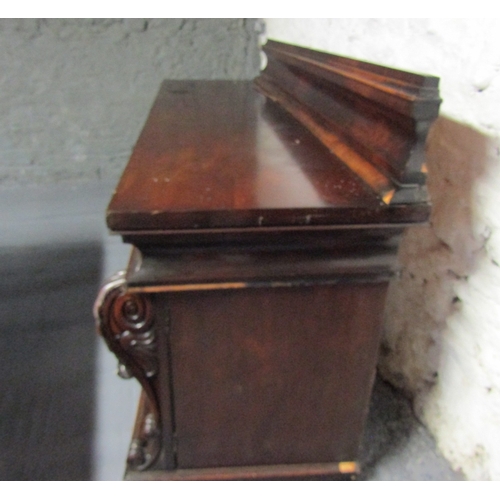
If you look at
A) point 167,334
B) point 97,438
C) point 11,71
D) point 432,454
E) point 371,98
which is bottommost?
point 97,438

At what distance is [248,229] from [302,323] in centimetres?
22

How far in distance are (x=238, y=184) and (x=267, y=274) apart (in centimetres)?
14

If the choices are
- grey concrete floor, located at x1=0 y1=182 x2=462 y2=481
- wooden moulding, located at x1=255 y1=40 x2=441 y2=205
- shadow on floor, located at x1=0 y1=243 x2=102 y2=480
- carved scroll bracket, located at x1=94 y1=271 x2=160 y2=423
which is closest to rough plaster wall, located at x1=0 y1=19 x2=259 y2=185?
grey concrete floor, located at x1=0 y1=182 x2=462 y2=481

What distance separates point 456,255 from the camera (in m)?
0.90

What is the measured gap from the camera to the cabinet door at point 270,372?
72 cm

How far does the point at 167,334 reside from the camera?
74 centimetres

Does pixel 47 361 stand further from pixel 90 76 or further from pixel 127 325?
pixel 90 76

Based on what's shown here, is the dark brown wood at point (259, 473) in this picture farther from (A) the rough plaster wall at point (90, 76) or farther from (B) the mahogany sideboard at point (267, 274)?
(A) the rough plaster wall at point (90, 76)

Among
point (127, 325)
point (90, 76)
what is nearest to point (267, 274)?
point (127, 325)

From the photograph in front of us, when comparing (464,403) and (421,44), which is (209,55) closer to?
(421,44)

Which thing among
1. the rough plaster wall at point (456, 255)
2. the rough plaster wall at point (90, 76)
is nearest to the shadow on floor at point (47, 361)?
the rough plaster wall at point (90, 76)

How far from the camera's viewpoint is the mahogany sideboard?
61 cm

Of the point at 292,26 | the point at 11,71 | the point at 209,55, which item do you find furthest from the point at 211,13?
the point at 11,71

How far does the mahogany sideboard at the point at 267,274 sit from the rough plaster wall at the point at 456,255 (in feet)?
0.61
